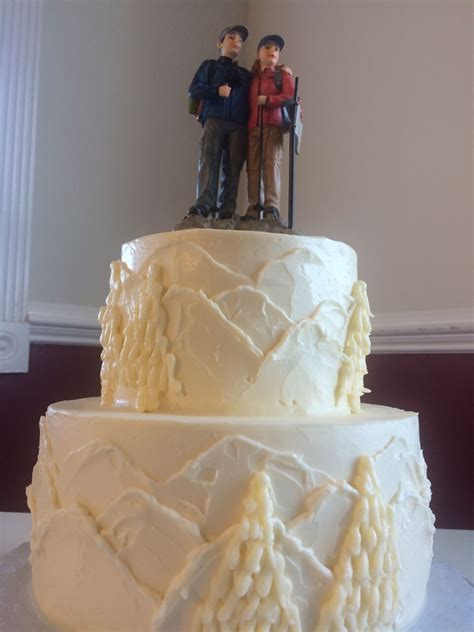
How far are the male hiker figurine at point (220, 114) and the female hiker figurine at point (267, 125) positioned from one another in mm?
34

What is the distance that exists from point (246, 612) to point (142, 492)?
1.02 feet

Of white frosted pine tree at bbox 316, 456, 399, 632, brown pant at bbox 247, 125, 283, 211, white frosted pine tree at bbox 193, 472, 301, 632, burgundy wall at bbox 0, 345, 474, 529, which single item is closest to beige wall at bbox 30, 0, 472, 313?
burgundy wall at bbox 0, 345, 474, 529

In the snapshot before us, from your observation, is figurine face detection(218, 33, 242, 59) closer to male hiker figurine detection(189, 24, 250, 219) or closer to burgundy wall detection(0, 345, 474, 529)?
male hiker figurine detection(189, 24, 250, 219)

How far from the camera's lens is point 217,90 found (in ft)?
5.64

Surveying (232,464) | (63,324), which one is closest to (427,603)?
(232,464)

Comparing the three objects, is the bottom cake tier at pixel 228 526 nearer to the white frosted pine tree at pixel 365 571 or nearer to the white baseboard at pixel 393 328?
the white frosted pine tree at pixel 365 571

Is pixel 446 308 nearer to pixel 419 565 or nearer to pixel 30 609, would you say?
pixel 419 565

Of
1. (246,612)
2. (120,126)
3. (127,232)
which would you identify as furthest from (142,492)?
(120,126)

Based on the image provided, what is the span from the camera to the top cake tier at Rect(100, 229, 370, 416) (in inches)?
53.7

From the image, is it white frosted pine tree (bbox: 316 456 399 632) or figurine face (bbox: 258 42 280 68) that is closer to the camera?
white frosted pine tree (bbox: 316 456 399 632)

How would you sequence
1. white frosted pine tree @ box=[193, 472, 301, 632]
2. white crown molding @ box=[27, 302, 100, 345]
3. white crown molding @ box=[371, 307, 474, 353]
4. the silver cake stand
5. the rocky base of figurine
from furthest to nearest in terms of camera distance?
white crown molding @ box=[27, 302, 100, 345] < white crown molding @ box=[371, 307, 474, 353] < the rocky base of figurine < the silver cake stand < white frosted pine tree @ box=[193, 472, 301, 632]

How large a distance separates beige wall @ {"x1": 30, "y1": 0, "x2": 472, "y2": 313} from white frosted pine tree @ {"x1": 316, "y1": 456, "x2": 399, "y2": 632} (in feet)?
4.42

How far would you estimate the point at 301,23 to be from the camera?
3041 mm

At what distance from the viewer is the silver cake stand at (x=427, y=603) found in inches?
52.6
